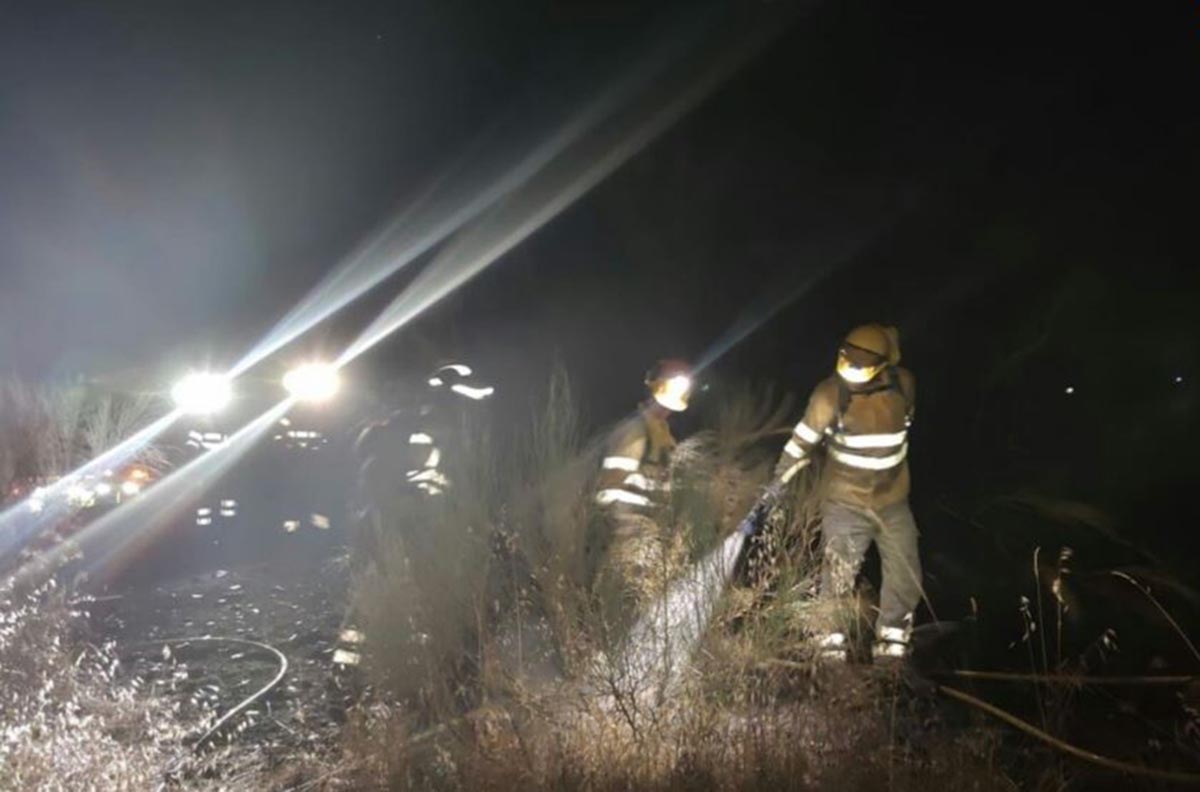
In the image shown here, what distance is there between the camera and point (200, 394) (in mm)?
10930

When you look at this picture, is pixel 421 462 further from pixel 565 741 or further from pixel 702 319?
pixel 702 319

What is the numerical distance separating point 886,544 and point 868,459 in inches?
19.7

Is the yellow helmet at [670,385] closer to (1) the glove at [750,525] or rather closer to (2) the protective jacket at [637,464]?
(2) the protective jacket at [637,464]

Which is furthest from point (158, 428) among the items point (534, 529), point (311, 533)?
point (534, 529)

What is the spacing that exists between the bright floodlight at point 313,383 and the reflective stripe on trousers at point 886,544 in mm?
7156

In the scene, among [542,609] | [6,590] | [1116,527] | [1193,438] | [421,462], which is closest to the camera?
[542,609]

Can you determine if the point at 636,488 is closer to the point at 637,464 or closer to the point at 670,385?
the point at 637,464

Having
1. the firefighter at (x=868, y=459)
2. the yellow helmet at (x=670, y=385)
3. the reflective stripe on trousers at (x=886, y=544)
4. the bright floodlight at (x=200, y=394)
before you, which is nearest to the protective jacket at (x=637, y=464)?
the yellow helmet at (x=670, y=385)

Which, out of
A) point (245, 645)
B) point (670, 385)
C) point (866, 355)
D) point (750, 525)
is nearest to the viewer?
point (750, 525)

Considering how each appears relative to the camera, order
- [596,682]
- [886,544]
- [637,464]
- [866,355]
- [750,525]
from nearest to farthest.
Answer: [596,682]
[750,525]
[866,355]
[886,544]
[637,464]

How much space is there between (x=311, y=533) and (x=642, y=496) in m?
5.74

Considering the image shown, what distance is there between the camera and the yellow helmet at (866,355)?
5.11 meters

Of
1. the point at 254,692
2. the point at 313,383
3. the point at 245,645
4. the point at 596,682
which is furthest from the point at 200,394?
the point at 596,682

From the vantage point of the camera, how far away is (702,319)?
13.2 metres
